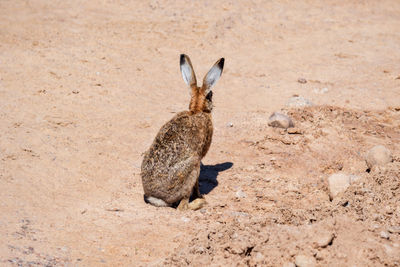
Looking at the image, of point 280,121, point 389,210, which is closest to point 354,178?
point 389,210

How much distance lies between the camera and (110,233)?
4.93 m

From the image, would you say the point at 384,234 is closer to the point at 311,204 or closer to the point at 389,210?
the point at 389,210

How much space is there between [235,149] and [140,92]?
8.82 feet

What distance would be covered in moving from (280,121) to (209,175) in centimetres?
185

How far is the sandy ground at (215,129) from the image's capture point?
4.47 meters

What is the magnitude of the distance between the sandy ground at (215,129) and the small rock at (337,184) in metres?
0.15

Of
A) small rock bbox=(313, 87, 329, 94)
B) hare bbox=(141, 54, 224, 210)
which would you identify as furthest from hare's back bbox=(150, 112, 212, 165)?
small rock bbox=(313, 87, 329, 94)

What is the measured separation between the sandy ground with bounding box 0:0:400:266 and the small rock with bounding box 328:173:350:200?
15cm

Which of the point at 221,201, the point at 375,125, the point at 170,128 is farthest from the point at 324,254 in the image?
the point at 375,125

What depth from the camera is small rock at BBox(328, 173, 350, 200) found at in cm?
578

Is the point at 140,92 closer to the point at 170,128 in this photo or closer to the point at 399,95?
the point at 170,128

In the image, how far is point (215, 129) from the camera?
25.5 feet

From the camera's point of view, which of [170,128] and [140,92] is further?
[140,92]

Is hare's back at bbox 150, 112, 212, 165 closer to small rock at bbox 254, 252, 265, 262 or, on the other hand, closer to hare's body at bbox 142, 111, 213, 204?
hare's body at bbox 142, 111, 213, 204
